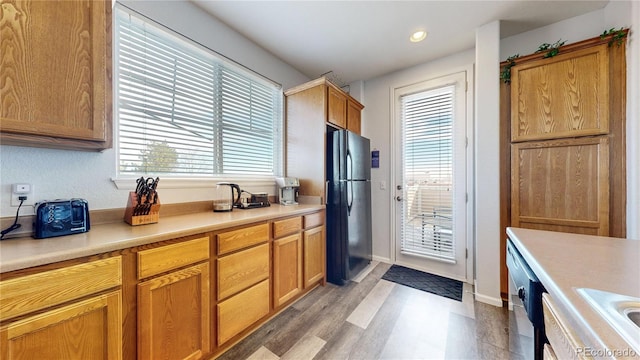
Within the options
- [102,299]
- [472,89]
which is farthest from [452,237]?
[102,299]

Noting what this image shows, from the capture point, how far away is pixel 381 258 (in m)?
3.14

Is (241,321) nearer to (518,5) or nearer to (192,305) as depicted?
(192,305)

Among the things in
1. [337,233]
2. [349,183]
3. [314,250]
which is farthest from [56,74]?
[337,233]

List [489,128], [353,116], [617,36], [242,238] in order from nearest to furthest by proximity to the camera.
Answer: [242,238] < [617,36] < [489,128] < [353,116]

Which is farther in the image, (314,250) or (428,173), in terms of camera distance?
(428,173)

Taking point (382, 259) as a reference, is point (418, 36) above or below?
above

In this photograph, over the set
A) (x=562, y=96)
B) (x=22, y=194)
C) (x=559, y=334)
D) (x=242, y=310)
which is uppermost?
(x=562, y=96)

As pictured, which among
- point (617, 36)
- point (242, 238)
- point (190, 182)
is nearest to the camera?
point (242, 238)

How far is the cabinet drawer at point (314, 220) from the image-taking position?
7.07 ft

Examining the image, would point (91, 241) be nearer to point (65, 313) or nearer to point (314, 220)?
point (65, 313)

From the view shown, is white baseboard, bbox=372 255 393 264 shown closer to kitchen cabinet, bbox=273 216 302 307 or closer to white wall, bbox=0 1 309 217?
kitchen cabinet, bbox=273 216 302 307

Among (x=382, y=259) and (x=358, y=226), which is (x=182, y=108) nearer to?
(x=358, y=226)

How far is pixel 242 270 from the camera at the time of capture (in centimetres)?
154

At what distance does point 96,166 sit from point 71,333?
94cm
